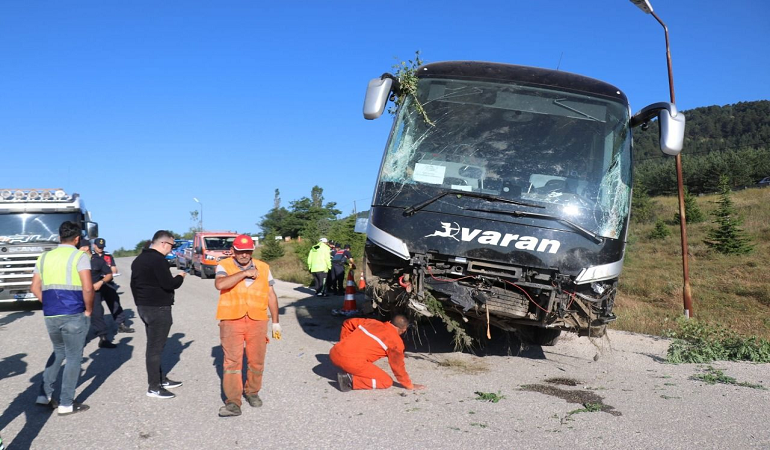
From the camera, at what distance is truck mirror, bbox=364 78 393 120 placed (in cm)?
702

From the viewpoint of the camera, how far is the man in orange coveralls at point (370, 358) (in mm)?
6293

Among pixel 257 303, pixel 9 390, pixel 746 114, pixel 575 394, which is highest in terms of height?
→ pixel 746 114

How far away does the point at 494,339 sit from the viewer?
9.35 m

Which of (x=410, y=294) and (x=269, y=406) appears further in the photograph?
(x=410, y=294)

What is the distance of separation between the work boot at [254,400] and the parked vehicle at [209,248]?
62.5ft

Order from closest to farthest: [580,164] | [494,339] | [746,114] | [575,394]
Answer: [575,394] < [580,164] < [494,339] < [746,114]

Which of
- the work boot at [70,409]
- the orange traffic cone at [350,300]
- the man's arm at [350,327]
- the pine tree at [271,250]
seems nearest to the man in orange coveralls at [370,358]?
the man's arm at [350,327]

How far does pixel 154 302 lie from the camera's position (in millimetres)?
6219

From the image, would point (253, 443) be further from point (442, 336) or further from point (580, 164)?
point (442, 336)

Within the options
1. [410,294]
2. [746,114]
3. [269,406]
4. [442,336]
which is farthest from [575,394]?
[746,114]

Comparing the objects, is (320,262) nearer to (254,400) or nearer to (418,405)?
(254,400)

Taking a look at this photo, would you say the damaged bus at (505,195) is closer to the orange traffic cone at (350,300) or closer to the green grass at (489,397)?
the green grass at (489,397)

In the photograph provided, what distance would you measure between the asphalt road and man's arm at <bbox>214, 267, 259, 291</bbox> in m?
1.17

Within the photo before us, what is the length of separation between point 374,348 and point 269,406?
122 centimetres
